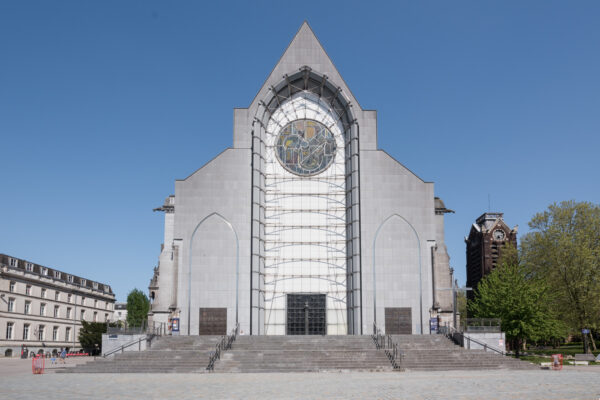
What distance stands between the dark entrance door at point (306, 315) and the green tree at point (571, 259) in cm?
2181

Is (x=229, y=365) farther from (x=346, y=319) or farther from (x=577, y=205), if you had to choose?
(x=577, y=205)

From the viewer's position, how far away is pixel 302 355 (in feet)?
111

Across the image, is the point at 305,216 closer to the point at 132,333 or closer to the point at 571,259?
the point at 132,333

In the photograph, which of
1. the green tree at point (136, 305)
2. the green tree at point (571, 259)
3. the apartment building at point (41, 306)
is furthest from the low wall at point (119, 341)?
the green tree at point (136, 305)

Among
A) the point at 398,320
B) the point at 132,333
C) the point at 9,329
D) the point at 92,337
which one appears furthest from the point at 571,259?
the point at 9,329

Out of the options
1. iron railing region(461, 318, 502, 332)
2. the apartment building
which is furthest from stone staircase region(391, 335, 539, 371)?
the apartment building

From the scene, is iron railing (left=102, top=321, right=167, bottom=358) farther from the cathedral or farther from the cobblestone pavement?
the cobblestone pavement

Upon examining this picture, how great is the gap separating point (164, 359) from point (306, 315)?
575 inches

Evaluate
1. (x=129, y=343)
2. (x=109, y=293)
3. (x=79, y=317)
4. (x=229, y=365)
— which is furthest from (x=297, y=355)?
(x=109, y=293)

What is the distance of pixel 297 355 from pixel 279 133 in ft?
69.0

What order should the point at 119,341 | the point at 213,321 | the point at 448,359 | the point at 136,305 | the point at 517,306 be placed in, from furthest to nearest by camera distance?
the point at 136,305, the point at 517,306, the point at 213,321, the point at 119,341, the point at 448,359

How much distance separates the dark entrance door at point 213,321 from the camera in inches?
1718

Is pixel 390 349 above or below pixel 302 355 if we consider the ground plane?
above

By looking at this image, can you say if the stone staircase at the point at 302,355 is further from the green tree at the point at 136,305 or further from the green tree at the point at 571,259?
the green tree at the point at 136,305
